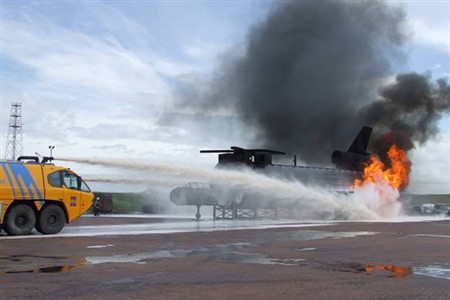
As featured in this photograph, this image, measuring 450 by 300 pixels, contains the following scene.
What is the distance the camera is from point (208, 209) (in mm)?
45469

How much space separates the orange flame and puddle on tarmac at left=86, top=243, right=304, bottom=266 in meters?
28.9

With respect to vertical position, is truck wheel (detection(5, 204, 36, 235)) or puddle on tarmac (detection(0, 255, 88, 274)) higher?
truck wheel (detection(5, 204, 36, 235))

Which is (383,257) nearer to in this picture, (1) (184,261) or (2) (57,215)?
(1) (184,261)

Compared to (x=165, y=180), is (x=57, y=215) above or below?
below

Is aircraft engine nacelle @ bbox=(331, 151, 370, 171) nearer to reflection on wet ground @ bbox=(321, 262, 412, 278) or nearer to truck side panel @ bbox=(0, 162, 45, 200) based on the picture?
truck side panel @ bbox=(0, 162, 45, 200)

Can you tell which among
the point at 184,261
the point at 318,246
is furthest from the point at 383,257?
the point at 184,261

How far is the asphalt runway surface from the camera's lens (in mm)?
9602

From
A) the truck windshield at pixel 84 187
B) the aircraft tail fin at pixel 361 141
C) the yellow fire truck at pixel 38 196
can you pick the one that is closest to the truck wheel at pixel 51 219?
the yellow fire truck at pixel 38 196

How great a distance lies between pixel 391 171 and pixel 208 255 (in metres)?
33.5

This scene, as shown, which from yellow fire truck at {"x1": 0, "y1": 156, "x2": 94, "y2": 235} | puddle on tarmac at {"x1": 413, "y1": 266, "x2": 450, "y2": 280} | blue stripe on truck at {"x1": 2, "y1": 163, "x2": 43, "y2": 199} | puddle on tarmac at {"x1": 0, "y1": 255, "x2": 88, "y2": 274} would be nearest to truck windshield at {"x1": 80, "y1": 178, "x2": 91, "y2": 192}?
yellow fire truck at {"x1": 0, "y1": 156, "x2": 94, "y2": 235}

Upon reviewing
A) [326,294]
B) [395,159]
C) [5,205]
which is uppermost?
[395,159]

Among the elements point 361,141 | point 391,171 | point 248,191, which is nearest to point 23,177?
point 248,191

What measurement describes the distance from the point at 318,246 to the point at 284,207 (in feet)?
64.7

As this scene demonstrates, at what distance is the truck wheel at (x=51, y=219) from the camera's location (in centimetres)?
2177
